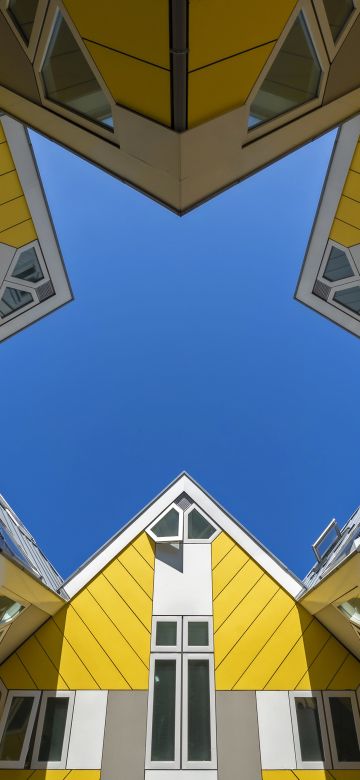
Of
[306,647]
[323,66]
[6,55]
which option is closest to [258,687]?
[306,647]

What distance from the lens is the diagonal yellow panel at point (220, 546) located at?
10203mm

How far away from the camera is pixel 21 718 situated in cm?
801

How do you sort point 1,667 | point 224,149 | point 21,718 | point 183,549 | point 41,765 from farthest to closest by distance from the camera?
point 183,549 < point 1,667 < point 21,718 < point 41,765 < point 224,149

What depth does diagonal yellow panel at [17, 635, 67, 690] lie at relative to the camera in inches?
330

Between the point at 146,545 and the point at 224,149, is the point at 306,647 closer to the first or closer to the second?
the point at 146,545

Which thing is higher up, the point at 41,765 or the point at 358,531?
the point at 358,531

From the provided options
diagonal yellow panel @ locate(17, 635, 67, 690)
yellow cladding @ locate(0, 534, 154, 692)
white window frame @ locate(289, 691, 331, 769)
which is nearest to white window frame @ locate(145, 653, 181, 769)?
yellow cladding @ locate(0, 534, 154, 692)

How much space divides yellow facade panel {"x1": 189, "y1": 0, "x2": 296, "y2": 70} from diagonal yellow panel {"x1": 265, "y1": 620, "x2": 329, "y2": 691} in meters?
9.52

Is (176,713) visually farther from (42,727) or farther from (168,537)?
(168,537)

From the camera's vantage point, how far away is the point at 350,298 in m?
9.90

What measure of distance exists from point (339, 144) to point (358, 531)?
6.71 metres

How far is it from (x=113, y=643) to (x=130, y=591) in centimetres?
106

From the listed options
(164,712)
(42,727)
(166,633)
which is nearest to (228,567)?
(166,633)

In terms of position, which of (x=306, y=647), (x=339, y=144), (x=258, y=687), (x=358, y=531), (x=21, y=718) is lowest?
(x=21, y=718)
